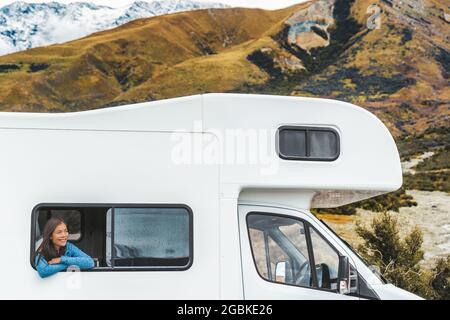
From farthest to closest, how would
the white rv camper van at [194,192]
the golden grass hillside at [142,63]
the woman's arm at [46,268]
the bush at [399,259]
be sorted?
1. the golden grass hillside at [142,63]
2. the bush at [399,259]
3. the white rv camper van at [194,192]
4. the woman's arm at [46,268]

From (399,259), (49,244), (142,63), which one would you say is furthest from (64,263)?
(142,63)

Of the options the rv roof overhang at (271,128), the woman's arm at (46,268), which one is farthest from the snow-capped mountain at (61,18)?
the woman's arm at (46,268)

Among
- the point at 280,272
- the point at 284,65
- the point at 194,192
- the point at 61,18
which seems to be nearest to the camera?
the point at 194,192

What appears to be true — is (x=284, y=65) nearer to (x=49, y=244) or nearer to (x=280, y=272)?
(x=280, y=272)

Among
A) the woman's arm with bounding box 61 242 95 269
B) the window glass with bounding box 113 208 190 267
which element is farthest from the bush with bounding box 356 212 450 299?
the woman's arm with bounding box 61 242 95 269

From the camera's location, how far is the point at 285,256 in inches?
246

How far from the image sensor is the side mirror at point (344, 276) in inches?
237

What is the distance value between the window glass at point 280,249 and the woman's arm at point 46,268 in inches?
64.4

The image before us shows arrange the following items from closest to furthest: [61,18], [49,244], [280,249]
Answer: [49,244], [280,249], [61,18]

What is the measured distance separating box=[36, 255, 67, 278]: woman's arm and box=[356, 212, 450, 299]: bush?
20.7m

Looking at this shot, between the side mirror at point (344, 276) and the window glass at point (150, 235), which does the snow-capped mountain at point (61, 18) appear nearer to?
the window glass at point (150, 235)

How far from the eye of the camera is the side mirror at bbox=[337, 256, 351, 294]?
602 cm

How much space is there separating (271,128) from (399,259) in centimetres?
2496

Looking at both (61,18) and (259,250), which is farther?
(61,18)
